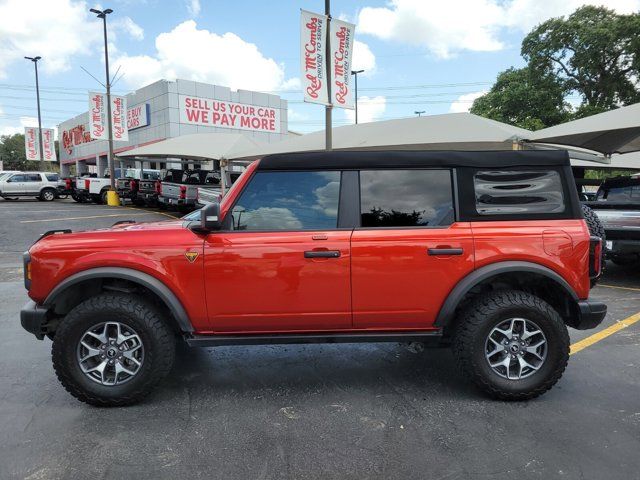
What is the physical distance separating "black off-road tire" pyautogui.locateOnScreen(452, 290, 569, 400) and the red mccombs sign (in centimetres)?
3152

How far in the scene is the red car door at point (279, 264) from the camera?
3395mm

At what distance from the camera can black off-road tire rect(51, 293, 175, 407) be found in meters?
3.38

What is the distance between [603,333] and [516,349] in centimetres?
222

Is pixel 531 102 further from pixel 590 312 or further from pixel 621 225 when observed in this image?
pixel 590 312

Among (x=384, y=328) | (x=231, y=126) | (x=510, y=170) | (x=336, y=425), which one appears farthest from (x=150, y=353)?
(x=231, y=126)

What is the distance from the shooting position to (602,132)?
396 inches

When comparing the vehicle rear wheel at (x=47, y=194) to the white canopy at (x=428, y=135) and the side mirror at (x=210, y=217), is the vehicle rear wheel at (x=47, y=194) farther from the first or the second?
the side mirror at (x=210, y=217)

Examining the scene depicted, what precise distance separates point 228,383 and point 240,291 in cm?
94

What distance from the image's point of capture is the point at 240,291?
11.2ft

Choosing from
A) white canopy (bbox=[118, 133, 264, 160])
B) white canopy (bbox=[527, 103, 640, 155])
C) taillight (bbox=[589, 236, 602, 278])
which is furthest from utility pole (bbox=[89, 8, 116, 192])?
taillight (bbox=[589, 236, 602, 278])

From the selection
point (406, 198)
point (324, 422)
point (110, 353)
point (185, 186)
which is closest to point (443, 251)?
point (406, 198)

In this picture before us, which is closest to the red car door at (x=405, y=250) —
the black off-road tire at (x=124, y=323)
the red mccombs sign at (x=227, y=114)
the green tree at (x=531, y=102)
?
the black off-road tire at (x=124, y=323)

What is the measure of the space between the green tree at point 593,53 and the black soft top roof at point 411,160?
30946mm

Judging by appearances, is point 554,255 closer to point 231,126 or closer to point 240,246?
point 240,246
